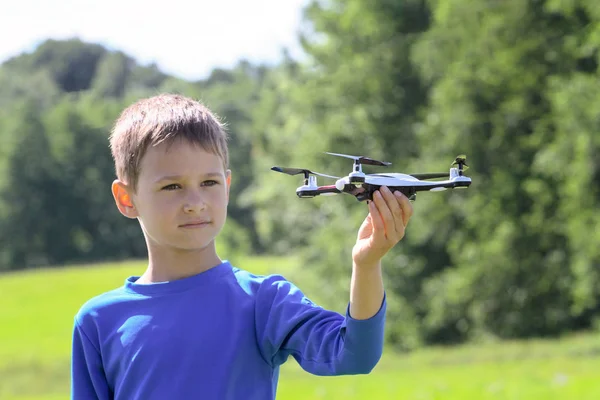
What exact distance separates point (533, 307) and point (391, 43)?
27.7ft


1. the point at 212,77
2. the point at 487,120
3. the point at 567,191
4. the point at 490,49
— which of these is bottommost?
the point at 567,191

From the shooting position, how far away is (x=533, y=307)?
22.8 m

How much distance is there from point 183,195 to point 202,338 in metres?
0.39

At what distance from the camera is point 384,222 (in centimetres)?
199

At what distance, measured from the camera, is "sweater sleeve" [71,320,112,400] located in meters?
2.49

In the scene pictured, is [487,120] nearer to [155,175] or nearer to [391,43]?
[391,43]

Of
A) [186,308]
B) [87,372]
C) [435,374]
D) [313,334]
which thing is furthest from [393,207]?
[435,374]

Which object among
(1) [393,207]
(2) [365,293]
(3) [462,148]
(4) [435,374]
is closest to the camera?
(1) [393,207]

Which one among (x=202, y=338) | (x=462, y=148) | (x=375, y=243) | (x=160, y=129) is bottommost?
(x=202, y=338)

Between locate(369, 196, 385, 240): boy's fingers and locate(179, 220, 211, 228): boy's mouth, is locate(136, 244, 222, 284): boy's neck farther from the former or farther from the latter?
locate(369, 196, 385, 240): boy's fingers

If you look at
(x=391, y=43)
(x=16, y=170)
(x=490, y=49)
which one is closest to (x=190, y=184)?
(x=490, y=49)

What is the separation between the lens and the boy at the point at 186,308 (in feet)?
7.61

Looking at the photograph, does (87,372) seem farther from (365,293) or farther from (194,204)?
(365,293)

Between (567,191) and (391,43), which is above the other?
(391,43)
